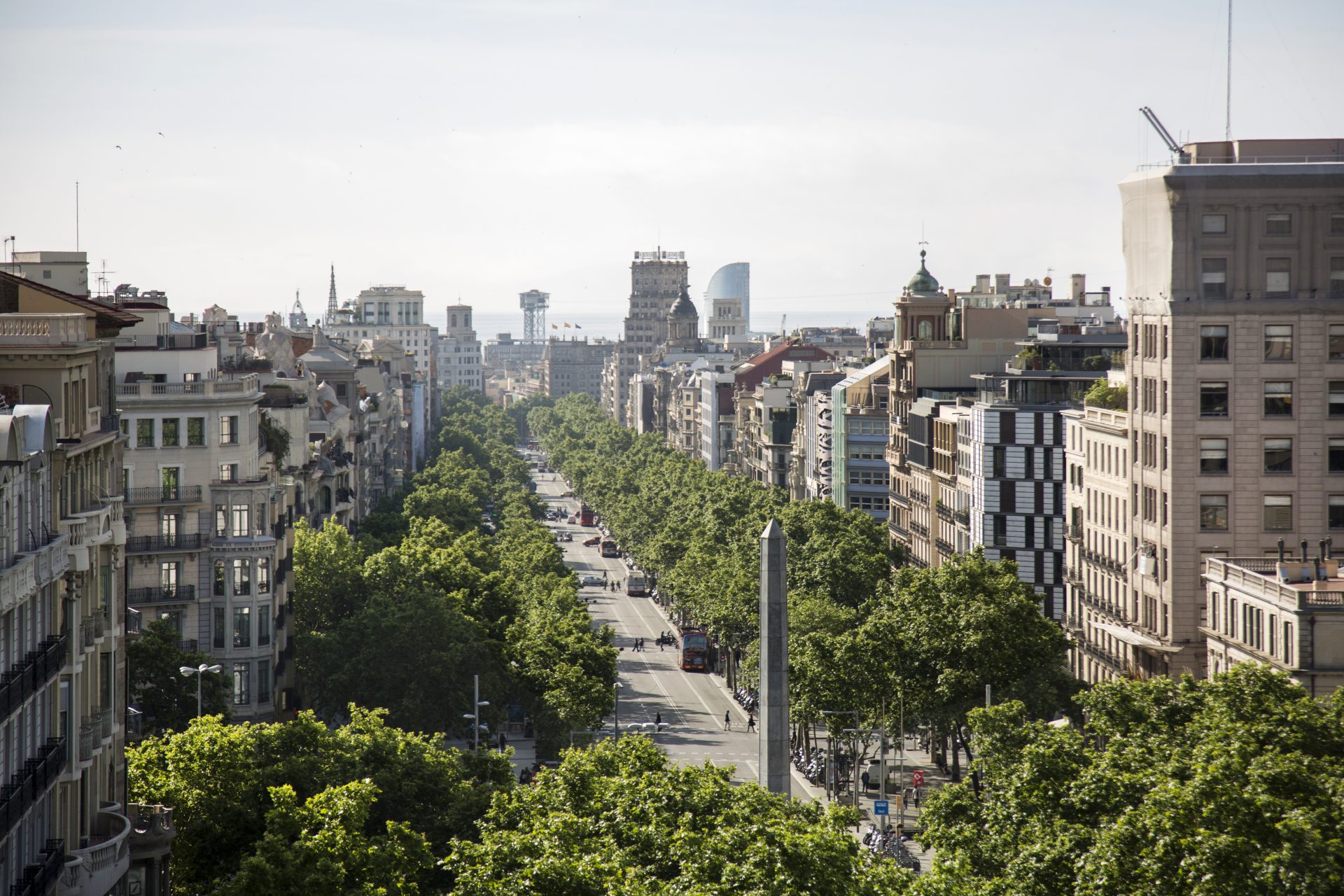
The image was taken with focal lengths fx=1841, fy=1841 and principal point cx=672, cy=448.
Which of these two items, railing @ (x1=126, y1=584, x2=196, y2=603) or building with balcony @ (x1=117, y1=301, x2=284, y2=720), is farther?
building with balcony @ (x1=117, y1=301, x2=284, y2=720)

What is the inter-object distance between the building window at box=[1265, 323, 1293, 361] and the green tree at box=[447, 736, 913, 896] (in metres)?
39.4

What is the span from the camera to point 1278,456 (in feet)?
291

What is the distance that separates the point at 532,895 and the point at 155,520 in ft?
142

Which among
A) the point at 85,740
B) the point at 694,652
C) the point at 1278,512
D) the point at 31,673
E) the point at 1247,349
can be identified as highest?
the point at 1247,349

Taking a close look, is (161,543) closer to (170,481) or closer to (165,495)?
(165,495)

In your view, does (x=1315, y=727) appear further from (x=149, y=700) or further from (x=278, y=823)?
(x=149, y=700)

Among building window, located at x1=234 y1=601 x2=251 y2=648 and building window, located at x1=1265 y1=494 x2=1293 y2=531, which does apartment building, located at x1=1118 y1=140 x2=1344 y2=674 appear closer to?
building window, located at x1=1265 y1=494 x2=1293 y2=531

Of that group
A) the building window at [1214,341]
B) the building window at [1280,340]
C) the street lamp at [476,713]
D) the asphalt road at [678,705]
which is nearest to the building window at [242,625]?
the street lamp at [476,713]

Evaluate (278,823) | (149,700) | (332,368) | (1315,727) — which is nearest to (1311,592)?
(1315,727)

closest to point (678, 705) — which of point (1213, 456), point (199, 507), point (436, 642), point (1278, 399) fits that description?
point (436, 642)

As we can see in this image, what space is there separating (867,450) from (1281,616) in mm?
96248

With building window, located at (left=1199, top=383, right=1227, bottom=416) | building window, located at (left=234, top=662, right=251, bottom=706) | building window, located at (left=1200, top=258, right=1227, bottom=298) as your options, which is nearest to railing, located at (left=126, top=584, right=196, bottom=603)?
building window, located at (left=234, top=662, right=251, bottom=706)

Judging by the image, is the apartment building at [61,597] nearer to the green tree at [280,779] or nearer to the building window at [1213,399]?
the green tree at [280,779]

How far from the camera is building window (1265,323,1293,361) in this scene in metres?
88.4
